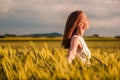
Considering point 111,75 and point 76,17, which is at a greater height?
point 76,17

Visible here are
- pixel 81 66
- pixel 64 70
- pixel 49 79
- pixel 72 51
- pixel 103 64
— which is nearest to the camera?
pixel 49 79

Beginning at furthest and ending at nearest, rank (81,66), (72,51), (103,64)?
(72,51) < (103,64) < (81,66)

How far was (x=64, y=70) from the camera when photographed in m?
2.28

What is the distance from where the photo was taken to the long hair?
4.00 m

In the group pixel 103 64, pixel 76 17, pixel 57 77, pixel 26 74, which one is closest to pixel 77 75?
pixel 57 77

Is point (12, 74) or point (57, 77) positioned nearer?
point (57, 77)

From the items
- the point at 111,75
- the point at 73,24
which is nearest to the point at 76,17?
the point at 73,24

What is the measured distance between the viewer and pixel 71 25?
13.2ft

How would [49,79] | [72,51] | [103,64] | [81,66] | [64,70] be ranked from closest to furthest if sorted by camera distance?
[49,79], [64,70], [81,66], [103,64], [72,51]

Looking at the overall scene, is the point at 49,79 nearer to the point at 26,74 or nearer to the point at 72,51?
the point at 26,74

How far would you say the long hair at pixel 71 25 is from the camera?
13.1ft

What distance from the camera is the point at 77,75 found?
2.07 meters

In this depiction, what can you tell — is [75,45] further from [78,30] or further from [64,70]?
[64,70]

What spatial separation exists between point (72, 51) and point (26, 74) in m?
1.51
